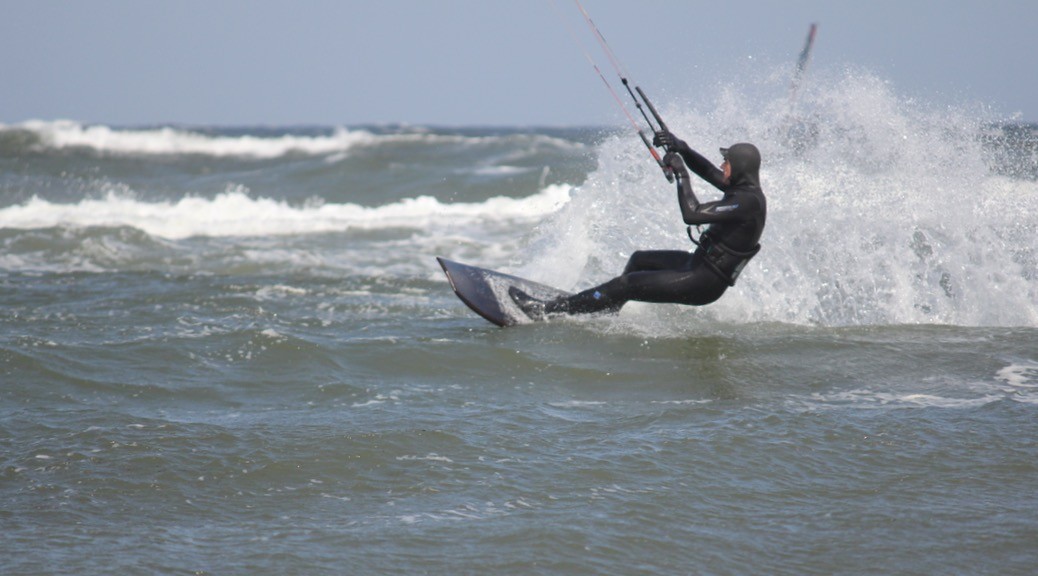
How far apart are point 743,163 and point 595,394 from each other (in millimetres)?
1796

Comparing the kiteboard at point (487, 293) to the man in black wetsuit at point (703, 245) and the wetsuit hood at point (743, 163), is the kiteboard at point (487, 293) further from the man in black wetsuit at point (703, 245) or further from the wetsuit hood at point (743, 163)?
the wetsuit hood at point (743, 163)

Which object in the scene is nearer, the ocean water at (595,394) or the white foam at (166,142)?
the ocean water at (595,394)

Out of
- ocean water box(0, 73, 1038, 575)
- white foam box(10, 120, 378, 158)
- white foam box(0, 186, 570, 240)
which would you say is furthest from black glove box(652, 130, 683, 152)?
white foam box(10, 120, 378, 158)

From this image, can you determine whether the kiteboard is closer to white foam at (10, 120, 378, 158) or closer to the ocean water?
the ocean water

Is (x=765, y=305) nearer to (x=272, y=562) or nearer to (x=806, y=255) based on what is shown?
(x=806, y=255)

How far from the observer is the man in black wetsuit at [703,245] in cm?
660

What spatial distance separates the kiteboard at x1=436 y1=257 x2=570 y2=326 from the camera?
8016 millimetres

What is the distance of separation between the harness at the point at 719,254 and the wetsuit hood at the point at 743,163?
1.44 feet

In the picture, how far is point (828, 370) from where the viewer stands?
21.7 ft

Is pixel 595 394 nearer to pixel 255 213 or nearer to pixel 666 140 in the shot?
pixel 666 140

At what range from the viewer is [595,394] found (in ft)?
20.4

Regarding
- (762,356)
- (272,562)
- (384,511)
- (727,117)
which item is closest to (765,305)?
(762,356)

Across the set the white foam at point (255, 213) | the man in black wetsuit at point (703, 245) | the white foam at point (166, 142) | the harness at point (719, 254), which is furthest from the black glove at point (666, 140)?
the white foam at point (166, 142)

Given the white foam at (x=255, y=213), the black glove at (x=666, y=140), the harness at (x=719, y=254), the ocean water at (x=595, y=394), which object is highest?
the black glove at (x=666, y=140)
